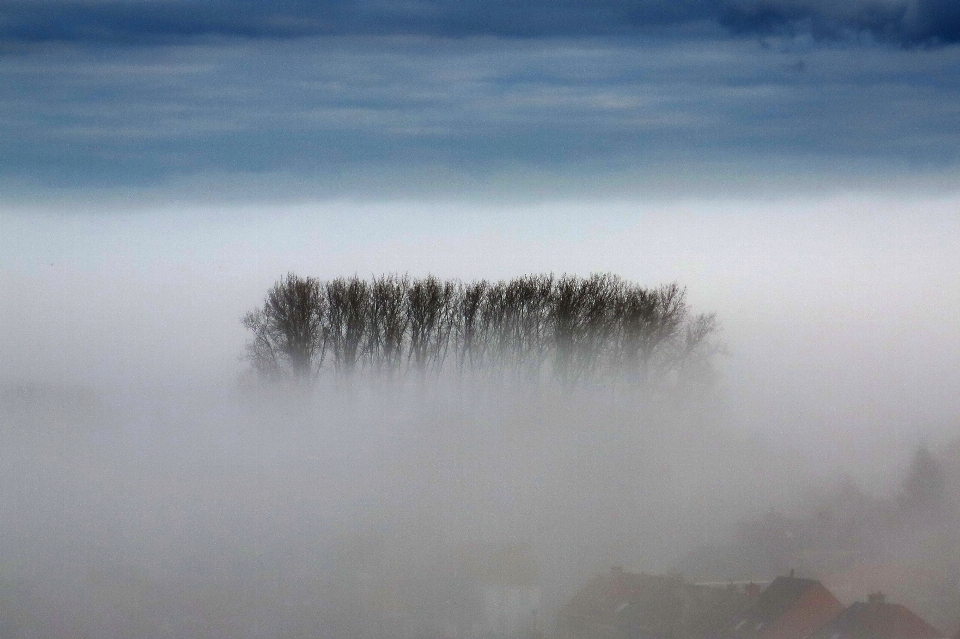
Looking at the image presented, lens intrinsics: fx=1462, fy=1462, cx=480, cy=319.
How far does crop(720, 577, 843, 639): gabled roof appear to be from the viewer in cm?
4891

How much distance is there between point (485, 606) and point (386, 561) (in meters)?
6.19

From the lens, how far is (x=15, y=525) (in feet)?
208

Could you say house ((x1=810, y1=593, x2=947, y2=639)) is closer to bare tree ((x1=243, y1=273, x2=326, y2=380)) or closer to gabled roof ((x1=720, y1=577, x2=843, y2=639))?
gabled roof ((x1=720, y1=577, x2=843, y2=639))

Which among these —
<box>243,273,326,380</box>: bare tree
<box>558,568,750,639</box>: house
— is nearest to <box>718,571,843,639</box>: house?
<box>558,568,750,639</box>: house

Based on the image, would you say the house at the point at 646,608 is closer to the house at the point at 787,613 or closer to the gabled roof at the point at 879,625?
the house at the point at 787,613

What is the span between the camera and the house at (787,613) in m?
48.9

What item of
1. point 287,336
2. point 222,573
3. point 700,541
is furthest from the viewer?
point 287,336

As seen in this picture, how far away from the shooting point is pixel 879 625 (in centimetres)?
4697

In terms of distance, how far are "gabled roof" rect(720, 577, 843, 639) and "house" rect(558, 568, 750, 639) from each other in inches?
31.6

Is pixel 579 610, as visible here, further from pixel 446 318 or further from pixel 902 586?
pixel 446 318

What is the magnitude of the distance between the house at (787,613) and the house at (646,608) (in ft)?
2.57

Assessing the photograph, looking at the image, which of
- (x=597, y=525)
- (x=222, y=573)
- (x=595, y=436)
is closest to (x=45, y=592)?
(x=222, y=573)

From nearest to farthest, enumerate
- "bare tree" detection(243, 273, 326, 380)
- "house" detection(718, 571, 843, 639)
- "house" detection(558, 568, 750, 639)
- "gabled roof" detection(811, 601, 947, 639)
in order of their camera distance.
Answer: "gabled roof" detection(811, 601, 947, 639)
"house" detection(718, 571, 843, 639)
"house" detection(558, 568, 750, 639)
"bare tree" detection(243, 273, 326, 380)

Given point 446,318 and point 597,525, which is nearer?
point 597,525
